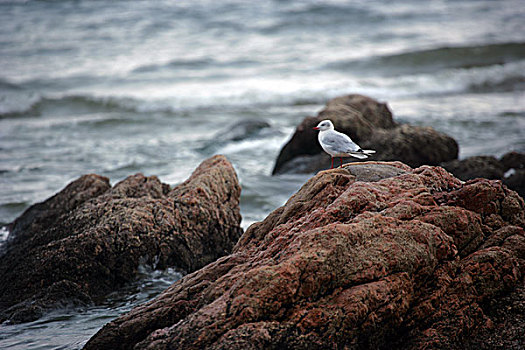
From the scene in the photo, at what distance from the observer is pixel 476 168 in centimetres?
712

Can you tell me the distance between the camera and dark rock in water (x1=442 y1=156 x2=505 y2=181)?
23.0ft

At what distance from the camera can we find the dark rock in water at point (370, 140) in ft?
25.0

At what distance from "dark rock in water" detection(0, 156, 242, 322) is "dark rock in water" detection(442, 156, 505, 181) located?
343 centimetres

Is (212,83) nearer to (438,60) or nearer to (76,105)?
(76,105)

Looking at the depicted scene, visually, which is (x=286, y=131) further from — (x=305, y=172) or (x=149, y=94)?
(x=149, y=94)

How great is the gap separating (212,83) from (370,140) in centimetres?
1060

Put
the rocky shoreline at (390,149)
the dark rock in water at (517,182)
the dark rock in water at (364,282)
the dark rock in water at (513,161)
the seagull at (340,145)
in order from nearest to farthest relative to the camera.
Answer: the dark rock in water at (364,282) < the seagull at (340,145) < the dark rock in water at (517,182) < the rocky shoreline at (390,149) < the dark rock in water at (513,161)

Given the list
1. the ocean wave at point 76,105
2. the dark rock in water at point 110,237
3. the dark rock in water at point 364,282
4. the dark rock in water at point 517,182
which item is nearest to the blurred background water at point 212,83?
the ocean wave at point 76,105

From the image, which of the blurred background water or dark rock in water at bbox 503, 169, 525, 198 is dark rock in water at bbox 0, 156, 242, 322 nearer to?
the blurred background water

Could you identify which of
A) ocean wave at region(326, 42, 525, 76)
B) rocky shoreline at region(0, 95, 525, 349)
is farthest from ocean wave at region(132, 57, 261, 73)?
rocky shoreline at region(0, 95, 525, 349)

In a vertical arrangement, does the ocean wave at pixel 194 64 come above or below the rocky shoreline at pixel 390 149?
above

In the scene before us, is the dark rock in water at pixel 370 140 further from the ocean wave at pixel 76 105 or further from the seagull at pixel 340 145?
the ocean wave at pixel 76 105

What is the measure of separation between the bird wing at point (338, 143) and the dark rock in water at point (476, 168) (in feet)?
9.93

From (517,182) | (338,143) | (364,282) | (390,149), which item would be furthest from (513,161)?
(364,282)
